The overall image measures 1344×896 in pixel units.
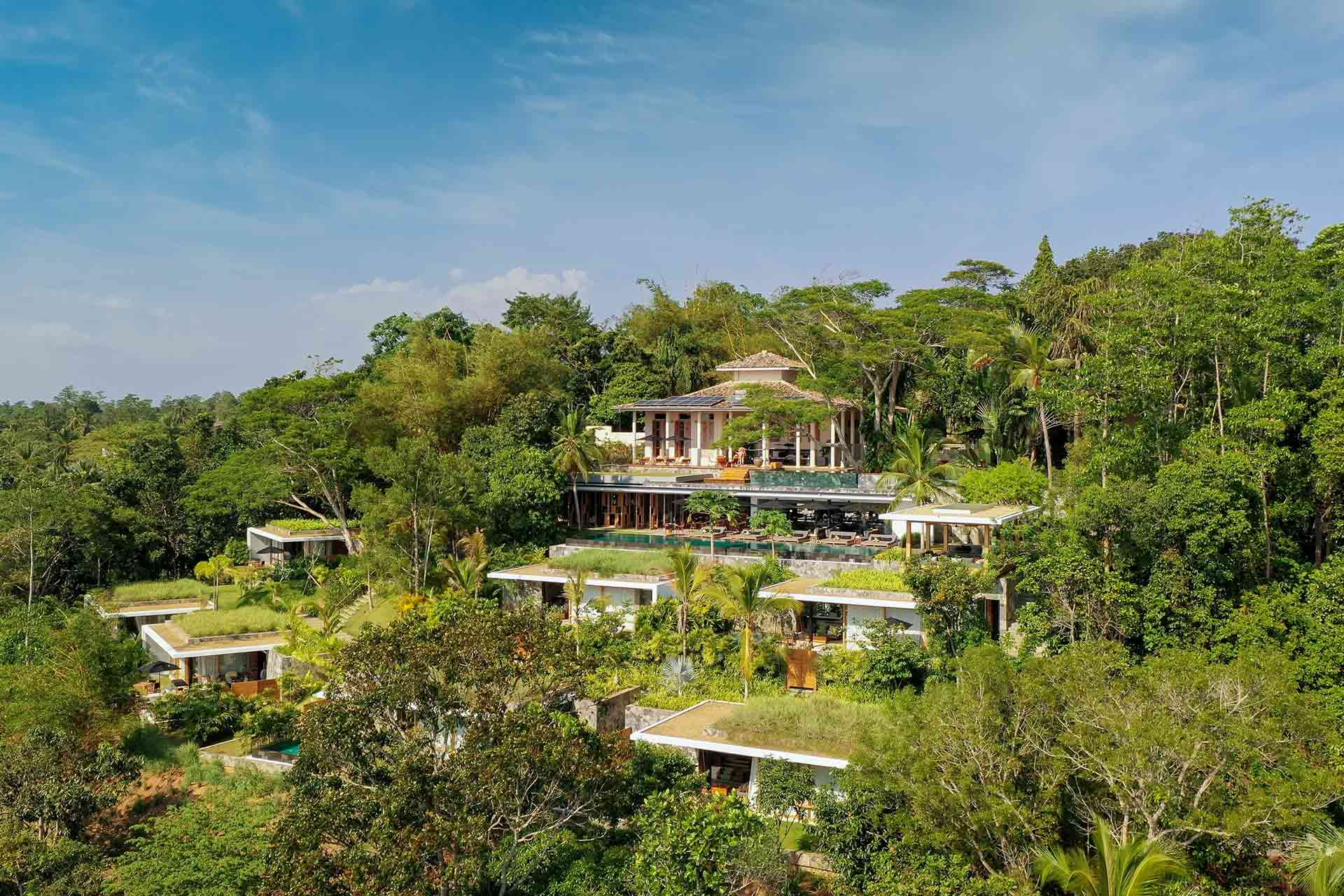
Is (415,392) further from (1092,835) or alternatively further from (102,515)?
(1092,835)

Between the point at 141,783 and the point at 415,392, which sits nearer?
the point at 141,783

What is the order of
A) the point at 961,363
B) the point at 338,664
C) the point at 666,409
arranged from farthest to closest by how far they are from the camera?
the point at 666,409
the point at 961,363
the point at 338,664

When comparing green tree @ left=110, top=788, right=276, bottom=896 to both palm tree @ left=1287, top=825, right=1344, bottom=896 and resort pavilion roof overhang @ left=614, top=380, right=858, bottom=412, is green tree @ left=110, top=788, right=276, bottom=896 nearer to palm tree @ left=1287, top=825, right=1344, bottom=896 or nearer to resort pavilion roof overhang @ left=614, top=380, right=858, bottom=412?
palm tree @ left=1287, top=825, right=1344, bottom=896

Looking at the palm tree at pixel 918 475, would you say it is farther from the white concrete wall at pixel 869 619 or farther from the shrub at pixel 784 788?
the shrub at pixel 784 788

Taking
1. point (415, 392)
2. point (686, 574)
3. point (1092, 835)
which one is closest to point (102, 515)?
point (415, 392)

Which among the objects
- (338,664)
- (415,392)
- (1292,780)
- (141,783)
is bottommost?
(141,783)

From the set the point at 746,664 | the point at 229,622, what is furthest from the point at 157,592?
the point at 746,664
